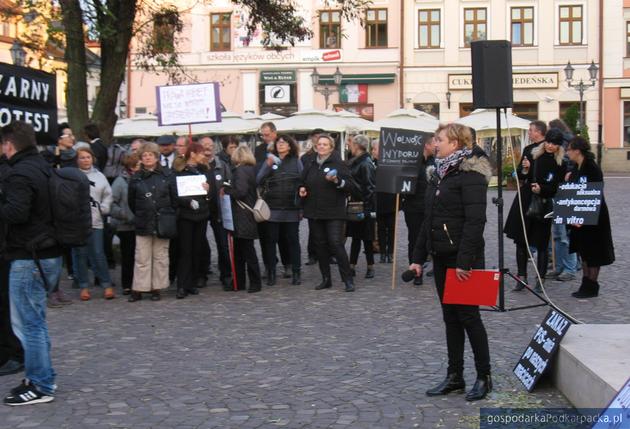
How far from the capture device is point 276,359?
7.11 m

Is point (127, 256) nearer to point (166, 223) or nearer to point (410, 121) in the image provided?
point (166, 223)

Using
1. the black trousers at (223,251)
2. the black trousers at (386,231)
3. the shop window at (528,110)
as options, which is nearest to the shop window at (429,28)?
the shop window at (528,110)

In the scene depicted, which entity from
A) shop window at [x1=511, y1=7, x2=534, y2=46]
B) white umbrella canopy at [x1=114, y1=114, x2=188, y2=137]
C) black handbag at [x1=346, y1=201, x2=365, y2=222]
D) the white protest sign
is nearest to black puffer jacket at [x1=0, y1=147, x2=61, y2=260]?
the white protest sign

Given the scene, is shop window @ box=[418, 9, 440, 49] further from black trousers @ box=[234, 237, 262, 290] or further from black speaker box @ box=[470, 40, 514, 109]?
black speaker box @ box=[470, 40, 514, 109]

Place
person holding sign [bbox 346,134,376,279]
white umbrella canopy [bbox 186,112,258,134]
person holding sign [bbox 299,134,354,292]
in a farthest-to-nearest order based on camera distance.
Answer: white umbrella canopy [bbox 186,112,258,134]
person holding sign [bbox 346,134,376,279]
person holding sign [bbox 299,134,354,292]

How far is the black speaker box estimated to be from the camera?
8.62m

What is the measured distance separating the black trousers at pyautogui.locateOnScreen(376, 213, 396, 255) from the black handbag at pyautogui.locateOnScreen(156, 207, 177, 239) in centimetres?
356

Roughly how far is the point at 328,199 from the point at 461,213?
4.67 meters

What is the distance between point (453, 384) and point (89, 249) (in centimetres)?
572

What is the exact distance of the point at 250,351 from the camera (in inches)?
291

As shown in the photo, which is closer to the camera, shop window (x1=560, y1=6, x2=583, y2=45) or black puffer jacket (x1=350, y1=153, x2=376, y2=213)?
black puffer jacket (x1=350, y1=153, x2=376, y2=213)

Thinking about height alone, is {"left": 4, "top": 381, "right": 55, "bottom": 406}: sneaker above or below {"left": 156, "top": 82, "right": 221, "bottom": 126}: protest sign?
below

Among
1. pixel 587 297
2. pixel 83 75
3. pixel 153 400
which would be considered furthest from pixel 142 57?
pixel 153 400

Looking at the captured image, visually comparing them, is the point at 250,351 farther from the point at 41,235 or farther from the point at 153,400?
the point at 41,235
